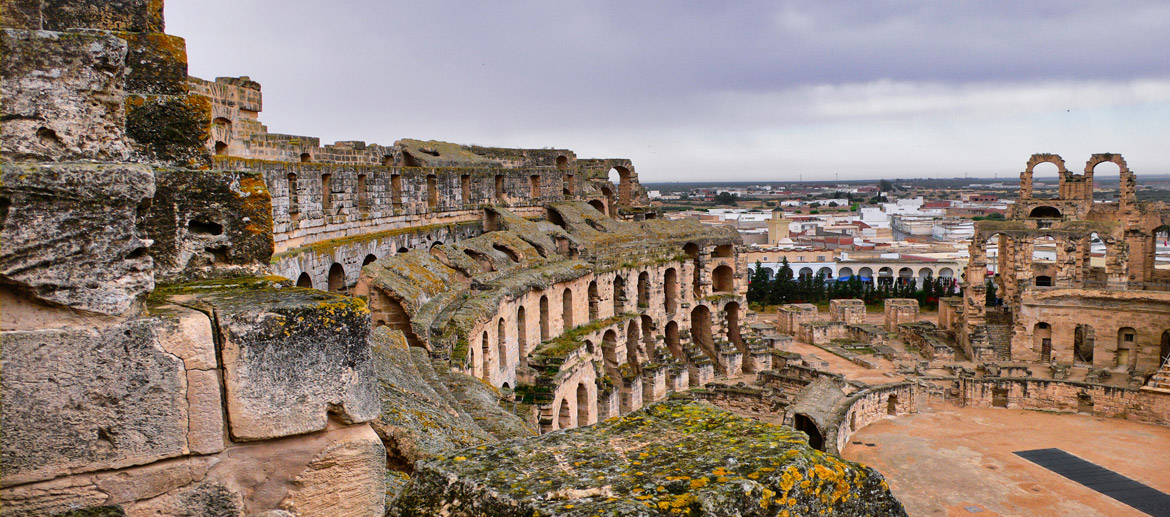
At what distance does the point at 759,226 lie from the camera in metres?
95.5

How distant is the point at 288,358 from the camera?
147 inches

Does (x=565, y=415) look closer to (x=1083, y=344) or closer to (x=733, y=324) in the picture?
(x=733, y=324)

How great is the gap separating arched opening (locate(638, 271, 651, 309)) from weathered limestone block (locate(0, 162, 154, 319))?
24.7 metres

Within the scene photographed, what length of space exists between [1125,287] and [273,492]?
36.8 m

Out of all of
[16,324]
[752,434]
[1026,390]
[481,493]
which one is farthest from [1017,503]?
[16,324]

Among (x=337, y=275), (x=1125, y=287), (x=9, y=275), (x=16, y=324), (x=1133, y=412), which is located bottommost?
(x=1133, y=412)

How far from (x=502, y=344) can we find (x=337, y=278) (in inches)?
139

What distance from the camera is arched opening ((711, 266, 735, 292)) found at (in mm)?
32531

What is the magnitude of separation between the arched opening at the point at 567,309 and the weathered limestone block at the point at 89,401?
18.9 meters

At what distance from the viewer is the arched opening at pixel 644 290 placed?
2795cm

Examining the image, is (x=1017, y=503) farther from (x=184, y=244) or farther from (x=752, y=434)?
(x=184, y=244)

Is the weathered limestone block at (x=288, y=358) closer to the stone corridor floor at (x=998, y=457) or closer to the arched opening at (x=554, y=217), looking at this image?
the stone corridor floor at (x=998, y=457)

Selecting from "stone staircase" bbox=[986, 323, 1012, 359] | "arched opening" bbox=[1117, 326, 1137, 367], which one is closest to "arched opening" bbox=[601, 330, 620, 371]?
"stone staircase" bbox=[986, 323, 1012, 359]

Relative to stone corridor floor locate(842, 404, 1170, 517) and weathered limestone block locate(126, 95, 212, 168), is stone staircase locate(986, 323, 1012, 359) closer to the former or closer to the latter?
stone corridor floor locate(842, 404, 1170, 517)
